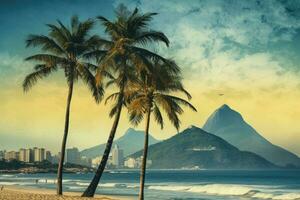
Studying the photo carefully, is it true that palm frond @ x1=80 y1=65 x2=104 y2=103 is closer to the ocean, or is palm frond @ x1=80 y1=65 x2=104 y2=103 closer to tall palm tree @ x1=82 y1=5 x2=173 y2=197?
tall palm tree @ x1=82 y1=5 x2=173 y2=197

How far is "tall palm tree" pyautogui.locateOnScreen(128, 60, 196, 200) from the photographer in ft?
87.5

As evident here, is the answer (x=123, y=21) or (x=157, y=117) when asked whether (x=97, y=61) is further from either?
(x=157, y=117)

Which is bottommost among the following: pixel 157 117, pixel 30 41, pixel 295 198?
pixel 295 198

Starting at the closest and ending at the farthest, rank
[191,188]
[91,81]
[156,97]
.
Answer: [156,97], [91,81], [191,188]

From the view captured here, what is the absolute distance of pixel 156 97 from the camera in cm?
2697

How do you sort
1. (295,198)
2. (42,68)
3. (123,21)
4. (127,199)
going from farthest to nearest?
(295,198), (127,199), (42,68), (123,21)

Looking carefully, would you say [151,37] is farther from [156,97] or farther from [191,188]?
[191,188]

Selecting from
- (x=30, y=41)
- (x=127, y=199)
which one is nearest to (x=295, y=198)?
(x=127, y=199)

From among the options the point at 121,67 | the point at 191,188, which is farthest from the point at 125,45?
the point at 191,188

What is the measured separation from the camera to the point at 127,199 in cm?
4019

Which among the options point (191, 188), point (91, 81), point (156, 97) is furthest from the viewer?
point (191, 188)

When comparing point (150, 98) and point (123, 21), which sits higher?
point (123, 21)

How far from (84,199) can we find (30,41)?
30.7ft

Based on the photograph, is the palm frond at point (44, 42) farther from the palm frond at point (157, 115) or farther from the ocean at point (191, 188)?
the ocean at point (191, 188)
